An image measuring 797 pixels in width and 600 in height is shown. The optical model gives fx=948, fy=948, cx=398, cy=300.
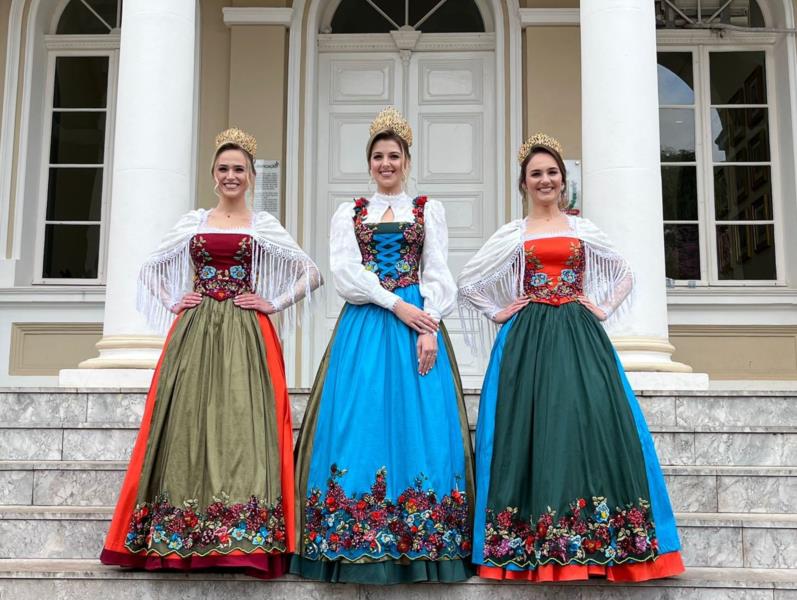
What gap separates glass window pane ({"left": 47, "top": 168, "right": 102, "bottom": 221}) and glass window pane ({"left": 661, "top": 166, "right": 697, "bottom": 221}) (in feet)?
14.6


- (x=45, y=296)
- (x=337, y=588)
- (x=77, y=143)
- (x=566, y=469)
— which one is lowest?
(x=337, y=588)

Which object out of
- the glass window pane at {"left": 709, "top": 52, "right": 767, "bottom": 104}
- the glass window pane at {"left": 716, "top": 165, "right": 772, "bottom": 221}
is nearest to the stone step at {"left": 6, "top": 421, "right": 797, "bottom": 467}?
the glass window pane at {"left": 716, "top": 165, "right": 772, "bottom": 221}

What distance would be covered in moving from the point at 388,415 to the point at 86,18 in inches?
224

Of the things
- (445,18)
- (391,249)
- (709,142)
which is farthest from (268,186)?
(391,249)

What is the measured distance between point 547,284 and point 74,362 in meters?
4.68

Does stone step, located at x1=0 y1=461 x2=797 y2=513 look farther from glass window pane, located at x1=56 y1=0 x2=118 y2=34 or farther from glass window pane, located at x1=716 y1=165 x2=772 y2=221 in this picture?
glass window pane, located at x1=56 y1=0 x2=118 y2=34

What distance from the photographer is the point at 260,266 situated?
3.59m

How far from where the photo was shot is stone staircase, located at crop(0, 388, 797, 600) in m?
3.16

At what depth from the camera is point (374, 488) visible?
314 centimetres

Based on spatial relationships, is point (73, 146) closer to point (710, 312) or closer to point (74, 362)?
point (74, 362)

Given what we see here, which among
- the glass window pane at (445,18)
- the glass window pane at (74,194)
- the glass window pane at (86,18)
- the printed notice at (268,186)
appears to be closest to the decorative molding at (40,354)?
the glass window pane at (74,194)

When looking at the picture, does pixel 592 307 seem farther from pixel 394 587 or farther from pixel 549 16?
pixel 549 16

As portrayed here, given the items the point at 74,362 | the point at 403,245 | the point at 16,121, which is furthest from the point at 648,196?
the point at 16,121

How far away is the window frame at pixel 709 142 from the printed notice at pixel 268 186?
3009 millimetres
